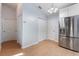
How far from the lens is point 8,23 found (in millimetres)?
1657

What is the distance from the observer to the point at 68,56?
162 cm

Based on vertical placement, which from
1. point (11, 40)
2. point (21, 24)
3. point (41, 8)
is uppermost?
point (41, 8)

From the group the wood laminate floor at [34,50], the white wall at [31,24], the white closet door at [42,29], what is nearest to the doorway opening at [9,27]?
the wood laminate floor at [34,50]

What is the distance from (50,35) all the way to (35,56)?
49cm

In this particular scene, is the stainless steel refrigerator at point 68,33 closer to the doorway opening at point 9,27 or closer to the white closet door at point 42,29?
the white closet door at point 42,29

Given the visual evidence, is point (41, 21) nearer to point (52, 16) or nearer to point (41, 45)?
point (52, 16)

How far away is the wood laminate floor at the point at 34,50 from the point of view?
1.60 m

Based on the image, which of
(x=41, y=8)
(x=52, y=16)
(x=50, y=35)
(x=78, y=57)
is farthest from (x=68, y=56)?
(x=41, y=8)

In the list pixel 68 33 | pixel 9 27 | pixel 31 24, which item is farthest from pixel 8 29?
pixel 68 33

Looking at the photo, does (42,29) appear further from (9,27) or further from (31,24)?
(9,27)

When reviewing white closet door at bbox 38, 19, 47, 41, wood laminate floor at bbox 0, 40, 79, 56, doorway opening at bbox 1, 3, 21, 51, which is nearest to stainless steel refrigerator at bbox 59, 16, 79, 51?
wood laminate floor at bbox 0, 40, 79, 56

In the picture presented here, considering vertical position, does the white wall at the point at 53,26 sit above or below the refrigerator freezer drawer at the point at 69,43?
above

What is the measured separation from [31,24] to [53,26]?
44 cm

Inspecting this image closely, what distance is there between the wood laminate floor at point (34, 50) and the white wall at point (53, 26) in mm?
173
